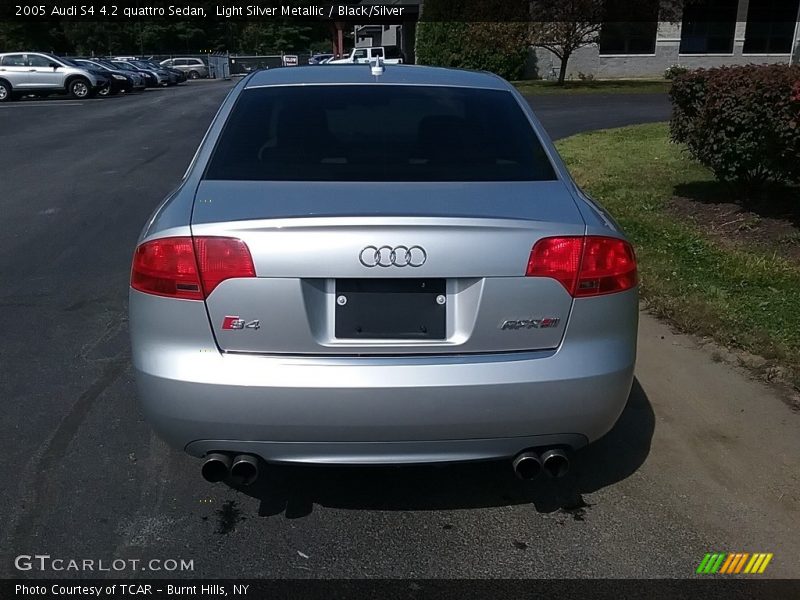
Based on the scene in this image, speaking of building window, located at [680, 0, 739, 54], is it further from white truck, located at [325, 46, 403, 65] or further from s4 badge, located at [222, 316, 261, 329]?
s4 badge, located at [222, 316, 261, 329]

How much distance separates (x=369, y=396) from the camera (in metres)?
2.62

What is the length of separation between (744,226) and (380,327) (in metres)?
5.75

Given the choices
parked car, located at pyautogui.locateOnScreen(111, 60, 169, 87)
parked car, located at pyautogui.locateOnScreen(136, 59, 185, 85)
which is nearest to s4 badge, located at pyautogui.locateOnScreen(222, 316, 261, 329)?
parked car, located at pyautogui.locateOnScreen(111, 60, 169, 87)

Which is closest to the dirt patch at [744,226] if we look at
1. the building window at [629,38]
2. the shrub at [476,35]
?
the shrub at [476,35]

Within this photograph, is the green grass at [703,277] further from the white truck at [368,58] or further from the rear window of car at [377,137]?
the white truck at [368,58]

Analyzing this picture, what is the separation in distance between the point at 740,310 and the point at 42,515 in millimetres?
4415

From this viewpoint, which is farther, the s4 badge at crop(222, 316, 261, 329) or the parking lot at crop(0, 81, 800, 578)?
the parking lot at crop(0, 81, 800, 578)

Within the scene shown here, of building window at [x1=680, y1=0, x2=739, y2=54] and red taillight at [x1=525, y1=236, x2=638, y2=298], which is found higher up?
building window at [x1=680, y1=0, x2=739, y2=54]

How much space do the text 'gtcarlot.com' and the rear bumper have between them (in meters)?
0.45

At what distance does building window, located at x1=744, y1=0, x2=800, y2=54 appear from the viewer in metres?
37.8

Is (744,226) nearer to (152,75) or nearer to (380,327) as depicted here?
(380,327)

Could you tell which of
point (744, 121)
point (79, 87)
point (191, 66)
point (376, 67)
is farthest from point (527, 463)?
point (191, 66)

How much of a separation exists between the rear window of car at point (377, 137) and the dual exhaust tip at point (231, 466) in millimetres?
1087

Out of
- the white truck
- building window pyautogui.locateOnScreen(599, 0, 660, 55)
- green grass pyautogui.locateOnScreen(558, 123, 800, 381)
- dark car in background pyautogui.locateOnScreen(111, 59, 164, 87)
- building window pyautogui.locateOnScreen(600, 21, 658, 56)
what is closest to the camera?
the white truck
